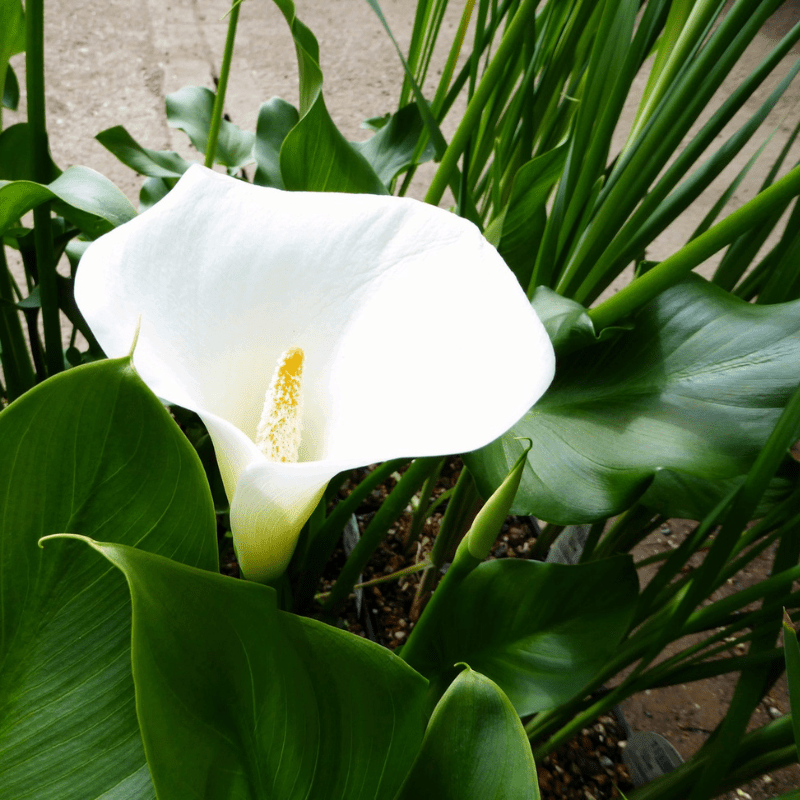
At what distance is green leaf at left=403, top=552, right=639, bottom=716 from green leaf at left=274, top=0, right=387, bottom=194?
26cm

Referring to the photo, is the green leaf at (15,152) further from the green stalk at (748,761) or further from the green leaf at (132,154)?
the green stalk at (748,761)

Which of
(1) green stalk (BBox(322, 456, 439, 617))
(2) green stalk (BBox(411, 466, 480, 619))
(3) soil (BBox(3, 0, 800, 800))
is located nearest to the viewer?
(1) green stalk (BBox(322, 456, 439, 617))

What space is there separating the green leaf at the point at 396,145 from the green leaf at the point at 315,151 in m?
0.11

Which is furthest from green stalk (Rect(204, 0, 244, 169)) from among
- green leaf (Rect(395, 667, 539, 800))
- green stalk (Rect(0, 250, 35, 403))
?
green leaf (Rect(395, 667, 539, 800))

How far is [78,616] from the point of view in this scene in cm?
24

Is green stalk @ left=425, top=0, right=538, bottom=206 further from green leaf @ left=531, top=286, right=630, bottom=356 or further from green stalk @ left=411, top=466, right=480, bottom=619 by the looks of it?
green stalk @ left=411, top=466, right=480, bottom=619

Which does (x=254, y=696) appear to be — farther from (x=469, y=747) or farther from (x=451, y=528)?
(x=451, y=528)

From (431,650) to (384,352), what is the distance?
23 centimetres

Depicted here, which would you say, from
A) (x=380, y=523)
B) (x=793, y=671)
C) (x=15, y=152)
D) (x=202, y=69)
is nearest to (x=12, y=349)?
(x=15, y=152)

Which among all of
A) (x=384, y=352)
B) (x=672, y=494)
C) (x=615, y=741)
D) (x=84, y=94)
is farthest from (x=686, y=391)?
(x=84, y=94)

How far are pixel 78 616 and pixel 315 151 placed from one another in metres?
0.30

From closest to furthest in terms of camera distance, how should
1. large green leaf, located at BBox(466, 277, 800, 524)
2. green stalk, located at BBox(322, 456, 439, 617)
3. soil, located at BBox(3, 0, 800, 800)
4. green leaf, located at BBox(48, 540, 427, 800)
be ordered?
green leaf, located at BBox(48, 540, 427, 800), large green leaf, located at BBox(466, 277, 800, 524), green stalk, located at BBox(322, 456, 439, 617), soil, located at BBox(3, 0, 800, 800)

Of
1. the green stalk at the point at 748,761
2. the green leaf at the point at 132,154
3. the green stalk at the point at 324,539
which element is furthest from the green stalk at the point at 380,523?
the green leaf at the point at 132,154

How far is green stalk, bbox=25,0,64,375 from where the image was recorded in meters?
0.37
